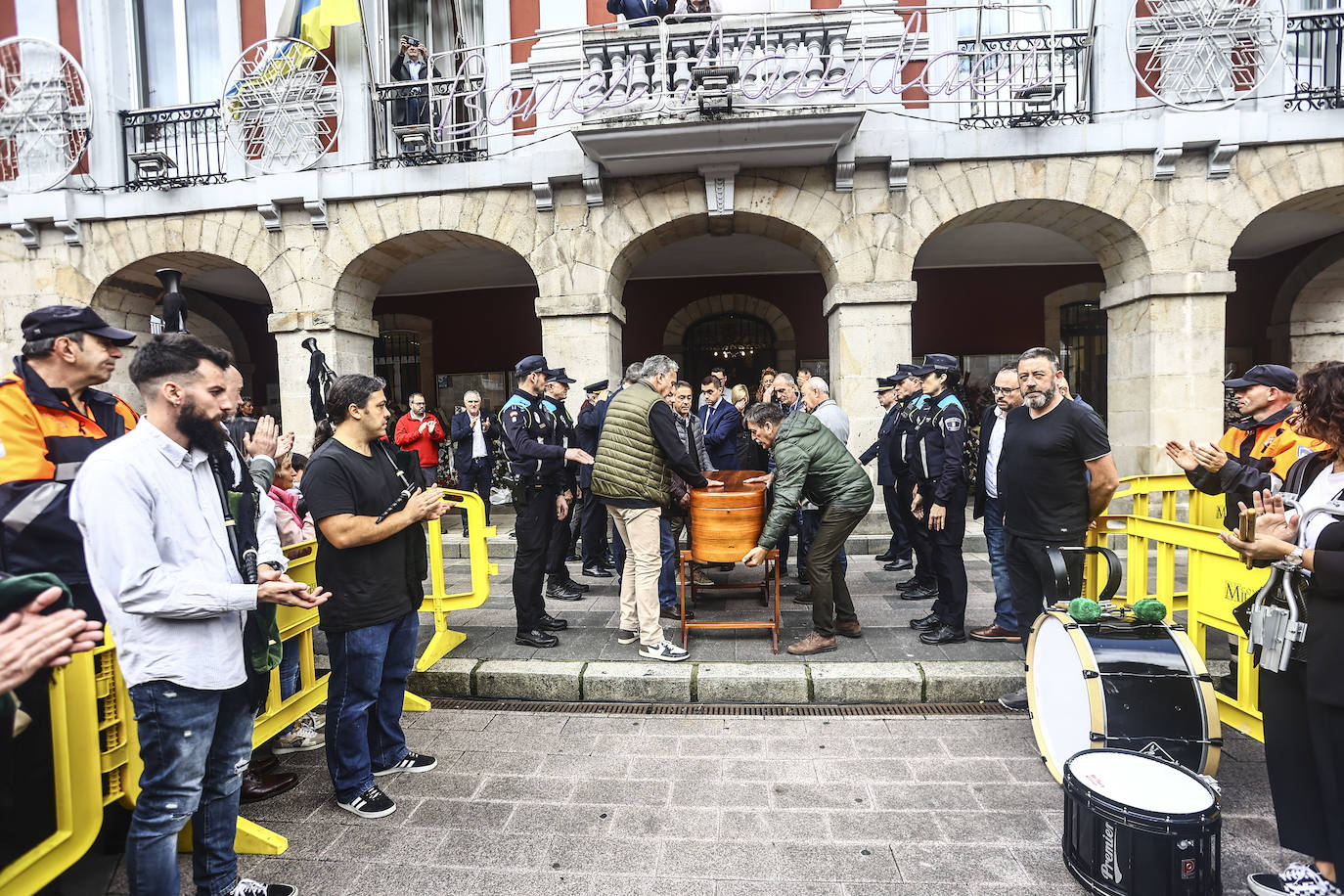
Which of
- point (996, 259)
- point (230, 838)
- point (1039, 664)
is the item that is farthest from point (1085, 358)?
point (230, 838)

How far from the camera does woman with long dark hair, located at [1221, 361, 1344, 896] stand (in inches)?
82.5

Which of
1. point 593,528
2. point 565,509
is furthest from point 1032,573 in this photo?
point 593,528

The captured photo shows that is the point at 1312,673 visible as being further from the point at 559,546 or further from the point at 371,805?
the point at 559,546

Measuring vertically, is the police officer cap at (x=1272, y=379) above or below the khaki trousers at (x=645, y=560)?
above

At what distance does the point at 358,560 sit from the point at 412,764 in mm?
1208

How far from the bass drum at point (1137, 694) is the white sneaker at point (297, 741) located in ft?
12.0

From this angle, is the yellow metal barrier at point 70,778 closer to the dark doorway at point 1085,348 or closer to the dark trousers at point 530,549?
the dark trousers at point 530,549

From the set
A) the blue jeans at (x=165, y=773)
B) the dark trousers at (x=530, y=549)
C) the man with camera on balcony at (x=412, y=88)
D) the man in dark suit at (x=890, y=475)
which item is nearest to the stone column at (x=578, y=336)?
the man with camera on balcony at (x=412, y=88)

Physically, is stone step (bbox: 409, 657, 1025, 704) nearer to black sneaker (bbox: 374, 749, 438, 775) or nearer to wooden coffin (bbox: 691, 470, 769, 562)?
wooden coffin (bbox: 691, 470, 769, 562)

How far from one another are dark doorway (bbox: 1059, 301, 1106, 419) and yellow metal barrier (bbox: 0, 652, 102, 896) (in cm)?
1335

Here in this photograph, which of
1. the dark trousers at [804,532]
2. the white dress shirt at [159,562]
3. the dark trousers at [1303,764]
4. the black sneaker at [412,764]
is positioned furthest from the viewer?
the dark trousers at [804,532]

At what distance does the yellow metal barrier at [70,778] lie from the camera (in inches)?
80.6

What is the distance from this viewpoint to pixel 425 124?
28.1 feet

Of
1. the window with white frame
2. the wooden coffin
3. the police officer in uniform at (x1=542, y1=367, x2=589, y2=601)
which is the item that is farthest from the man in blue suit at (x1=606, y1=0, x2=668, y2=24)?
the wooden coffin
